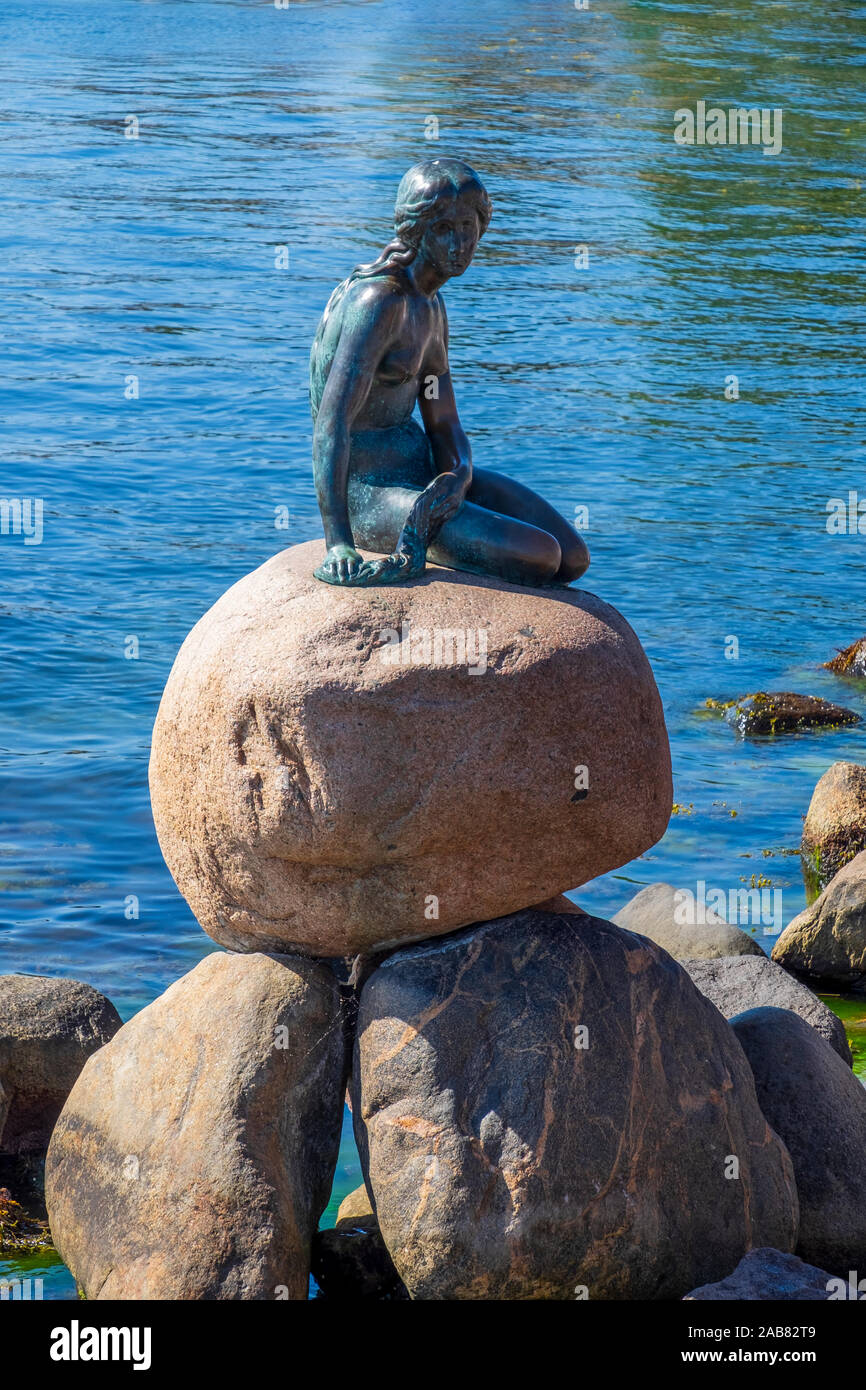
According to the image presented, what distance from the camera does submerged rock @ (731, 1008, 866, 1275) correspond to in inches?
297

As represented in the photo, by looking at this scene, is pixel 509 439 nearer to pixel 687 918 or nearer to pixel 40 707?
pixel 40 707

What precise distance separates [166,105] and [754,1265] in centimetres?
3478

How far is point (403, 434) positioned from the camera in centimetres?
758

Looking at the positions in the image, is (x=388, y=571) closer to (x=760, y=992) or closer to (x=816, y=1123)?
(x=816, y=1123)

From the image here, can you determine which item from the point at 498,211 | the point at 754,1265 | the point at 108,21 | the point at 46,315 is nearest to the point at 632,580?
the point at 46,315

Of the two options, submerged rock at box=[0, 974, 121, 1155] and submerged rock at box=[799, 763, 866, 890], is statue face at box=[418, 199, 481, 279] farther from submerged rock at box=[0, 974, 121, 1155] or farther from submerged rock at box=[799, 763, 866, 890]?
submerged rock at box=[799, 763, 866, 890]

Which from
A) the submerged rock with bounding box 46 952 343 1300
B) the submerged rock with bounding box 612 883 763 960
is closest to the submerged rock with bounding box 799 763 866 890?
the submerged rock with bounding box 612 883 763 960

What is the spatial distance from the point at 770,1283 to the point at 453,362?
19.6 meters

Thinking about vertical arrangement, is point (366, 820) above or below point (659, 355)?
above

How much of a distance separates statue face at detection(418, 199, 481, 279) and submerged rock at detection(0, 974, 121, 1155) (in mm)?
4159

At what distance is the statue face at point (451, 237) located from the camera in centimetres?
711

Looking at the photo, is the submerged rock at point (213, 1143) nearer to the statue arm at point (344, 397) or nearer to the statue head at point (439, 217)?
the statue arm at point (344, 397)

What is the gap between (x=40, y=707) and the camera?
15.2 meters

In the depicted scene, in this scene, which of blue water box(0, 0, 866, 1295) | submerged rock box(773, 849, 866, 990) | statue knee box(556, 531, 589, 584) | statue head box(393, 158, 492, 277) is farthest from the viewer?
blue water box(0, 0, 866, 1295)
